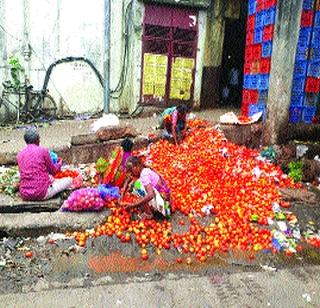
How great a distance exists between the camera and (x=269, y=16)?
8336 mm

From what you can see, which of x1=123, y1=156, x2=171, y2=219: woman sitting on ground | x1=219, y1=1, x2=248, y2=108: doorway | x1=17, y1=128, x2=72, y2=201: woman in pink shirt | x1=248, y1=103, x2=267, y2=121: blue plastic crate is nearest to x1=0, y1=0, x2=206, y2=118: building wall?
x1=219, y1=1, x2=248, y2=108: doorway

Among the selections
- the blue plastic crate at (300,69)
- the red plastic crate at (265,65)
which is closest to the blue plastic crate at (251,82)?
the red plastic crate at (265,65)

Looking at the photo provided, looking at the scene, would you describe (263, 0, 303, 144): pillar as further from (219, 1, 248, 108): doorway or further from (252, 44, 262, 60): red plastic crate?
(219, 1, 248, 108): doorway

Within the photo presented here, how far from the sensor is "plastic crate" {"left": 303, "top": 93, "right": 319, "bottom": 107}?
8.10 m

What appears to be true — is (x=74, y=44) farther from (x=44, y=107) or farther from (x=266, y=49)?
(x=266, y=49)

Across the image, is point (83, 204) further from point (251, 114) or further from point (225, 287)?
point (251, 114)

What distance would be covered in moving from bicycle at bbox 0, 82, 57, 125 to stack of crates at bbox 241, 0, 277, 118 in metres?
6.08

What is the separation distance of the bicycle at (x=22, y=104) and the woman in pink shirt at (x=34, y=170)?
603cm

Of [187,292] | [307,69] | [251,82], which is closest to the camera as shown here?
[187,292]

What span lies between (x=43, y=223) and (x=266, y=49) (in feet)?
19.9

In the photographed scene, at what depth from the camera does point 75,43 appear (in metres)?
11.9

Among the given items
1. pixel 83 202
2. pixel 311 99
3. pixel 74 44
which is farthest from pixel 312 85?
pixel 74 44

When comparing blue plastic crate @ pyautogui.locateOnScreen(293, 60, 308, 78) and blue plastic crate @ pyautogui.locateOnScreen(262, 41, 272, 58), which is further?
blue plastic crate @ pyautogui.locateOnScreen(262, 41, 272, 58)

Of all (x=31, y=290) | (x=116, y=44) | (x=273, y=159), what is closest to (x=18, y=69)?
(x=116, y=44)
